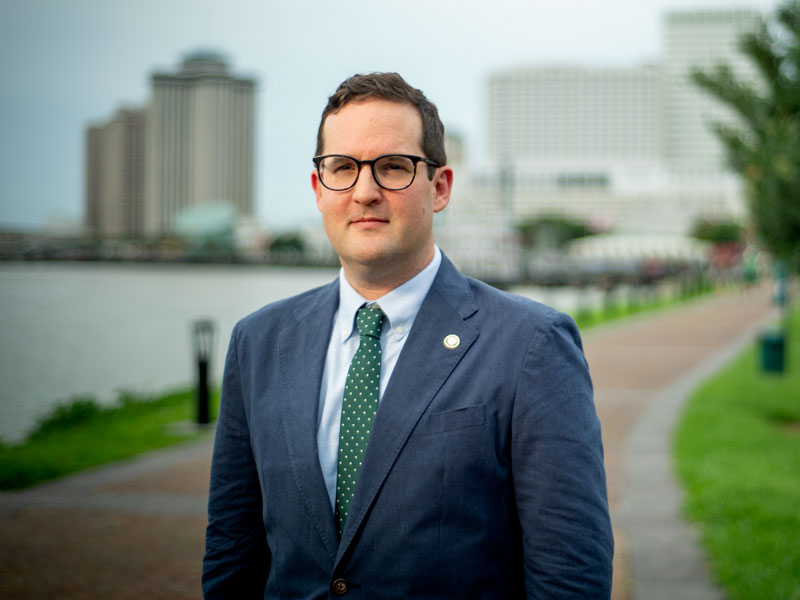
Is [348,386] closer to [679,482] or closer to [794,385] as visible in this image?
[679,482]

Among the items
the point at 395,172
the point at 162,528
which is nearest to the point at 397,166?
the point at 395,172

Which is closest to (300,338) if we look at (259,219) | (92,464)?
(92,464)

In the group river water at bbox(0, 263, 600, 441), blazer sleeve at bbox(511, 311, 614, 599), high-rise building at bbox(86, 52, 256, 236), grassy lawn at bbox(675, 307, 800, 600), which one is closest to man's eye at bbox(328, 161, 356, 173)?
blazer sleeve at bbox(511, 311, 614, 599)

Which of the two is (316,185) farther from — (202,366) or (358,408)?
(202,366)

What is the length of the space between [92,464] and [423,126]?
6.05m

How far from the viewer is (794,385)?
36.5 ft

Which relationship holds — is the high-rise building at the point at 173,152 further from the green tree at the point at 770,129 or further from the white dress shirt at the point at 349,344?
the white dress shirt at the point at 349,344

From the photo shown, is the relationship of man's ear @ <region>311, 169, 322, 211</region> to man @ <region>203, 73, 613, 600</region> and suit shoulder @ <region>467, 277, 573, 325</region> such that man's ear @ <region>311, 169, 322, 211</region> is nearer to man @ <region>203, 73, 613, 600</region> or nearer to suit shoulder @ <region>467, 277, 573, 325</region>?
man @ <region>203, 73, 613, 600</region>

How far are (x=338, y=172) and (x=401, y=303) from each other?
0.36 metres

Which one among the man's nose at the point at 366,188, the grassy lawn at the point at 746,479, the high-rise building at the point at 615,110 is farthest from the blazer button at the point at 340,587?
the high-rise building at the point at 615,110

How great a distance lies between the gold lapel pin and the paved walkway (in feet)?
9.19

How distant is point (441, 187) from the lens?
6.63ft

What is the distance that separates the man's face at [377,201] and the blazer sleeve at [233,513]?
539 millimetres

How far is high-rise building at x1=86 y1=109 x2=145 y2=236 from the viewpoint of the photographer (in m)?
80.0
